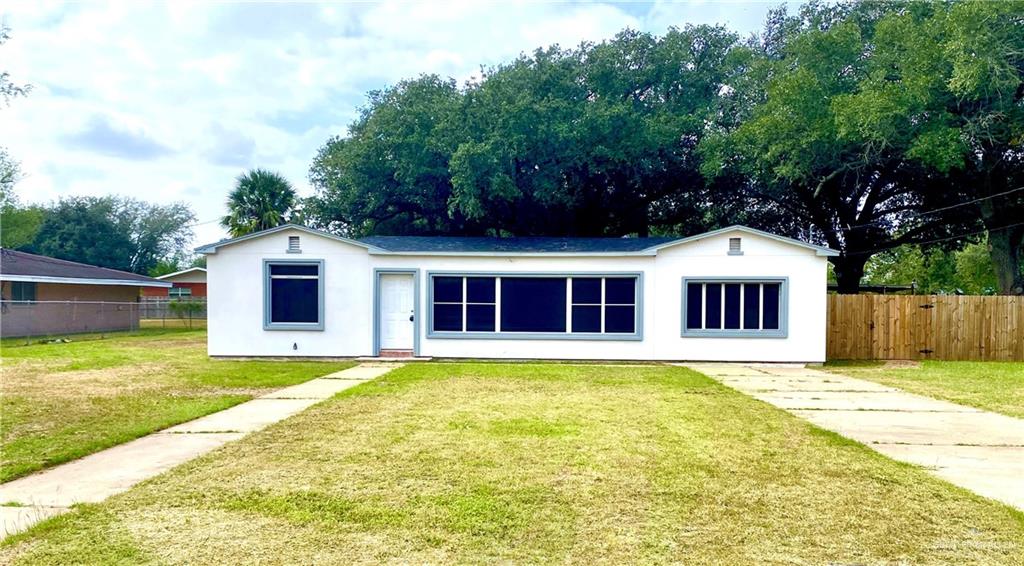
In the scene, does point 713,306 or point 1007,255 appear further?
point 1007,255

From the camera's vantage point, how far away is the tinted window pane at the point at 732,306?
13250mm

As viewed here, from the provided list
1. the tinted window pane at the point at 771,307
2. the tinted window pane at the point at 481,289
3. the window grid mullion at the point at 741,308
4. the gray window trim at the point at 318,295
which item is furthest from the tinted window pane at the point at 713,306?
the gray window trim at the point at 318,295

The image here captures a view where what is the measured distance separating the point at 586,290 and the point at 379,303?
15.2 ft

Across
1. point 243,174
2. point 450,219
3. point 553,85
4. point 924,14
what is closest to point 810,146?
point 924,14

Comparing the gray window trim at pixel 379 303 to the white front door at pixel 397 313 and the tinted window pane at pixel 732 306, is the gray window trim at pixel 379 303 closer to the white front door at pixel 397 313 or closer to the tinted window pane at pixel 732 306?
the white front door at pixel 397 313

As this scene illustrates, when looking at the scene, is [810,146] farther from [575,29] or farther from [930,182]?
[575,29]

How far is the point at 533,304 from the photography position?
45.0 feet

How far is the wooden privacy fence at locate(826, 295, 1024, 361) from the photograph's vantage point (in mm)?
14094

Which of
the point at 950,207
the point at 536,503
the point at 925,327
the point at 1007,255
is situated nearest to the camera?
the point at 536,503

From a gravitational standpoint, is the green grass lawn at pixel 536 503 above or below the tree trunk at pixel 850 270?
below

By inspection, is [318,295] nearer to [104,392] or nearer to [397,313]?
[397,313]

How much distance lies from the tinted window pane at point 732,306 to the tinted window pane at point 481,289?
16.9ft

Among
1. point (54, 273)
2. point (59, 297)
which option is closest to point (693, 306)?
point (54, 273)

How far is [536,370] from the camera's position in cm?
1189
